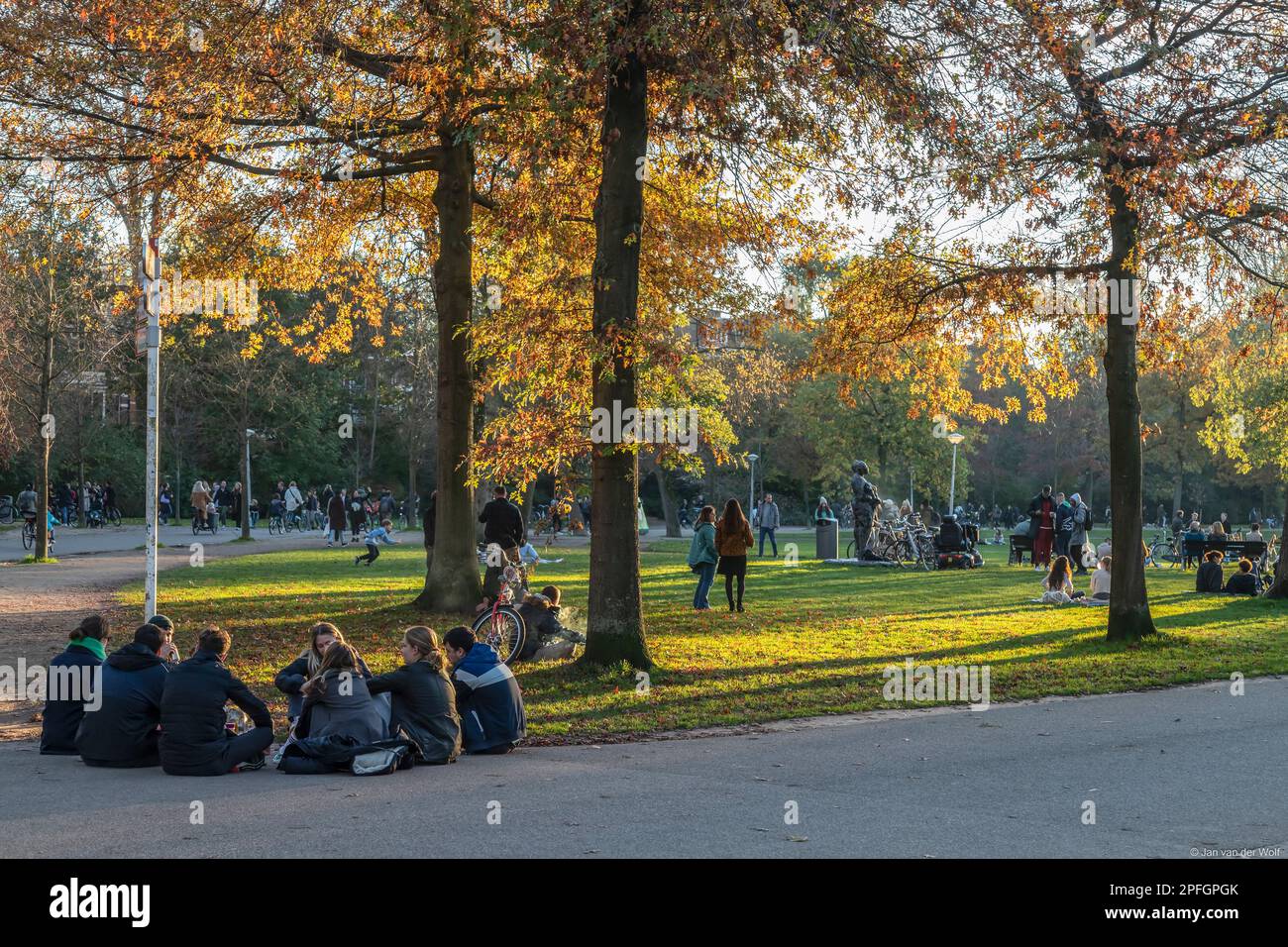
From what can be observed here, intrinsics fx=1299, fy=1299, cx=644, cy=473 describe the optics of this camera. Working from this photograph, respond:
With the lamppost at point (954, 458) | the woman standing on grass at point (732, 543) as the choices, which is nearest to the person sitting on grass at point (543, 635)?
the woman standing on grass at point (732, 543)

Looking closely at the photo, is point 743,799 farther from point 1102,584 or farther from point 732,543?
point 1102,584

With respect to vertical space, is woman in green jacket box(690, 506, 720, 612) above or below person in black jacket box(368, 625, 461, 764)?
above

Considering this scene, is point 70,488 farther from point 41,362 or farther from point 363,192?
point 363,192

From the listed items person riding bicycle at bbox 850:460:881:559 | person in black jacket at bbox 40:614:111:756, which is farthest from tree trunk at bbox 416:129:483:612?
person riding bicycle at bbox 850:460:881:559

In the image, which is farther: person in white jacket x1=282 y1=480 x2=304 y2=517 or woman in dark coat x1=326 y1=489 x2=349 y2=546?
person in white jacket x1=282 y1=480 x2=304 y2=517

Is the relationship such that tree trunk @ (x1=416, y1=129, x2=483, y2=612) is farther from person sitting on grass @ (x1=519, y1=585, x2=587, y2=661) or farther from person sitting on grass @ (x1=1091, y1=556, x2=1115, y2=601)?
person sitting on grass @ (x1=1091, y1=556, x2=1115, y2=601)

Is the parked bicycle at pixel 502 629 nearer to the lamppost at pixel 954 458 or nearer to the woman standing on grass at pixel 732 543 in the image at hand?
the woman standing on grass at pixel 732 543

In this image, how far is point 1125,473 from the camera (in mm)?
16812

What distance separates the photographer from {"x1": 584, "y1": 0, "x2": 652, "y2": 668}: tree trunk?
13.4 m

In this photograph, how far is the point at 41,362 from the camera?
3303 cm

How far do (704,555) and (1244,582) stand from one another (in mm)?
11505

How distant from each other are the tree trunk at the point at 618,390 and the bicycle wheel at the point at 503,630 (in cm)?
95

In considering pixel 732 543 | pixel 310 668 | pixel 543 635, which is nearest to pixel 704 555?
pixel 732 543

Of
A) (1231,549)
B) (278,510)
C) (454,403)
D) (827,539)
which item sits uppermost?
(454,403)
